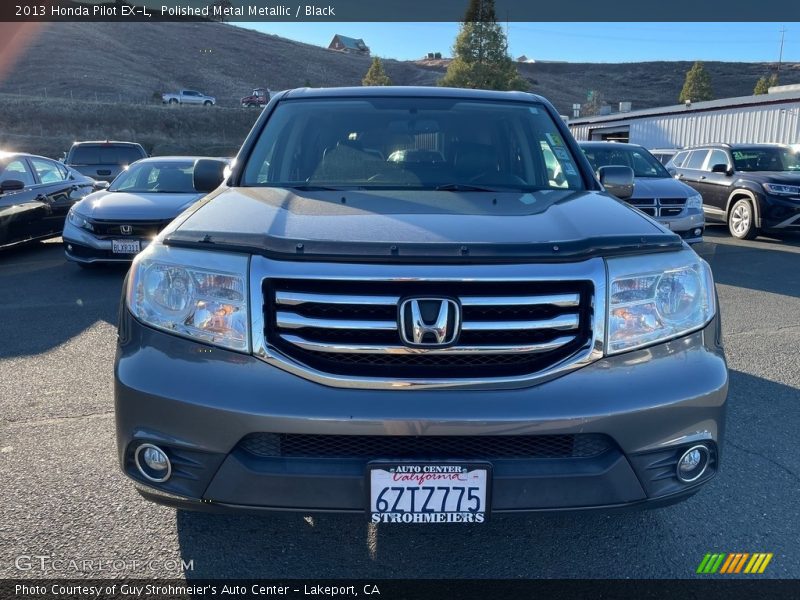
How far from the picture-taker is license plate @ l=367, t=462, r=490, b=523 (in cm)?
199

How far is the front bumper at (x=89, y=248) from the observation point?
788 centimetres

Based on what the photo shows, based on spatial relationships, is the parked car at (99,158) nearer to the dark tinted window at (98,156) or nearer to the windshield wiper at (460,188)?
the dark tinted window at (98,156)

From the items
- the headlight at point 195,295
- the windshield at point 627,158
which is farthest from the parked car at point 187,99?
the headlight at point 195,295

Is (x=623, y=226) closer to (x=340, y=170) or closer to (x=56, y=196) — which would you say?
(x=340, y=170)

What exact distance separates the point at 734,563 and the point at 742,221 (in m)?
10.6

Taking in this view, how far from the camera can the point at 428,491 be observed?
203cm

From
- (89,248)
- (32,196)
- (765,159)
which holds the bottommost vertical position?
(89,248)

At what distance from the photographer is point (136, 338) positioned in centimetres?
218

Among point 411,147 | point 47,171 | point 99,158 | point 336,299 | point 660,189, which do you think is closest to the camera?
point 336,299

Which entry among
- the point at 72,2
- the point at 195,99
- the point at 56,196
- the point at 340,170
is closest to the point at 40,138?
the point at 195,99

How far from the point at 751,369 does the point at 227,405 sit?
4086mm

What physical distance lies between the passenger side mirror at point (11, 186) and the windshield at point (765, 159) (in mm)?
11802

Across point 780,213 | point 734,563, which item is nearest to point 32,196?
point 734,563

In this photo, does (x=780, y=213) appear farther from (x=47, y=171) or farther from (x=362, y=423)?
(x=47, y=171)
